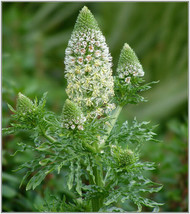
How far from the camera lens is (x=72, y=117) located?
94.8 inches

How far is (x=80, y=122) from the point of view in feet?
8.03

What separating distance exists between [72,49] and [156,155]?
2.42 meters

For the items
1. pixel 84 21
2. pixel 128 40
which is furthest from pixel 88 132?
pixel 128 40

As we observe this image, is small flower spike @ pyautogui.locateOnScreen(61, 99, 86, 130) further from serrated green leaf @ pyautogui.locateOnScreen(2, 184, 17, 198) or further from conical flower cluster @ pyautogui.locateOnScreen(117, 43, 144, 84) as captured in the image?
serrated green leaf @ pyautogui.locateOnScreen(2, 184, 17, 198)

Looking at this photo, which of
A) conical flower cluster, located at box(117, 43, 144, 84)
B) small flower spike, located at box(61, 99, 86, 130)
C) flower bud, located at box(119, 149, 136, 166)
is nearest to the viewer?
small flower spike, located at box(61, 99, 86, 130)

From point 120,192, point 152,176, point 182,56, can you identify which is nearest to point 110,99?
point 120,192

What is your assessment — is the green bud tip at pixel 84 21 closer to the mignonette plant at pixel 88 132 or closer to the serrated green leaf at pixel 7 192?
the mignonette plant at pixel 88 132

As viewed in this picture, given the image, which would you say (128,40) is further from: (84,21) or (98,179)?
(98,179)

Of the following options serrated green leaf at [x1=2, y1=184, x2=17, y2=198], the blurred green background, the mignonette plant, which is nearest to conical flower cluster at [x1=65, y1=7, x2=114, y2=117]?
the mignonette plant

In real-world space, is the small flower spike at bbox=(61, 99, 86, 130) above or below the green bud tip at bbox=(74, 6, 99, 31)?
below

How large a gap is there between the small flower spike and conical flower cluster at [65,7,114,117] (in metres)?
0.18

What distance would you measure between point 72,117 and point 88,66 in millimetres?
404

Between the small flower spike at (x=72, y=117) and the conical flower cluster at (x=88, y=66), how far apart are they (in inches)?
7.1

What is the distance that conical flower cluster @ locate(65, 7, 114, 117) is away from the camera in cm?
256
